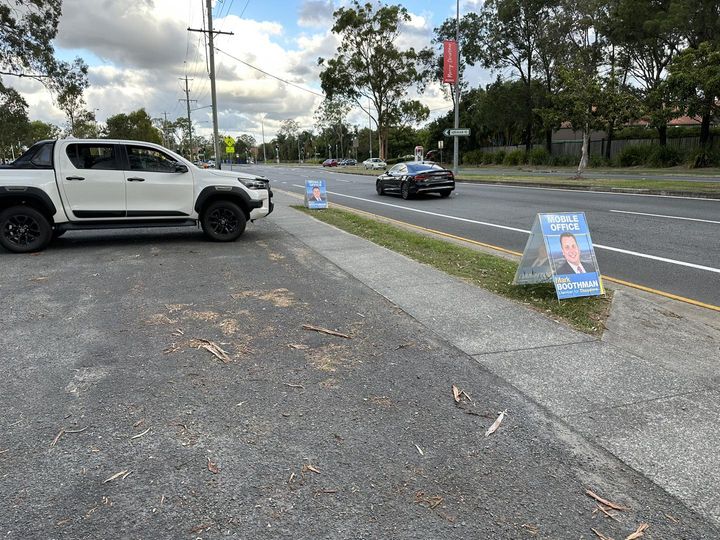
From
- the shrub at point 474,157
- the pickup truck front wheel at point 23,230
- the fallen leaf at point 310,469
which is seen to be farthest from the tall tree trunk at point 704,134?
the fallen leaf at point 310,469

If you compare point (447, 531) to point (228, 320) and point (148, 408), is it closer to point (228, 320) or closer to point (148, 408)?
point (148, 408)

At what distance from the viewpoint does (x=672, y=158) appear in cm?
3769

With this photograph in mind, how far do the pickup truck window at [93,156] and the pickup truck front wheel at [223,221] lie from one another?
5.58ft

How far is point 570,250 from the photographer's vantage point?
5.87 m

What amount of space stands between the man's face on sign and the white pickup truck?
19.1 ft

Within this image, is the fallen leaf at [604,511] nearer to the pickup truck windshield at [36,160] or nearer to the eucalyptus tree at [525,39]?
the pickup truck windshield at [36,160]

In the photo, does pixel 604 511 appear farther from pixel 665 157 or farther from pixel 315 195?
pixel 665 157

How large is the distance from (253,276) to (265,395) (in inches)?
142

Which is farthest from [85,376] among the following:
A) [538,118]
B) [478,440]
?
[538,118]

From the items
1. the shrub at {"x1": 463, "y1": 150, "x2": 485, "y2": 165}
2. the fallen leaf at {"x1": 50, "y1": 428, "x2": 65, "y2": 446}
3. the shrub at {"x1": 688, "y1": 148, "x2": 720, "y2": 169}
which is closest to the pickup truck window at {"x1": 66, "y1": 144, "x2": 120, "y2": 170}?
the fallen leaf at {"x1": 50, "y1": 428, "x2": 65, "y2": 446}

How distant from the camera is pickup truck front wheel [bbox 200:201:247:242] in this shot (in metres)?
9.62

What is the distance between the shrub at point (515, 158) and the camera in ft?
176

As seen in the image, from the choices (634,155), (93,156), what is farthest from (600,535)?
(634,155)

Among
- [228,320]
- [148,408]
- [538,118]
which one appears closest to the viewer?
[148,408]
